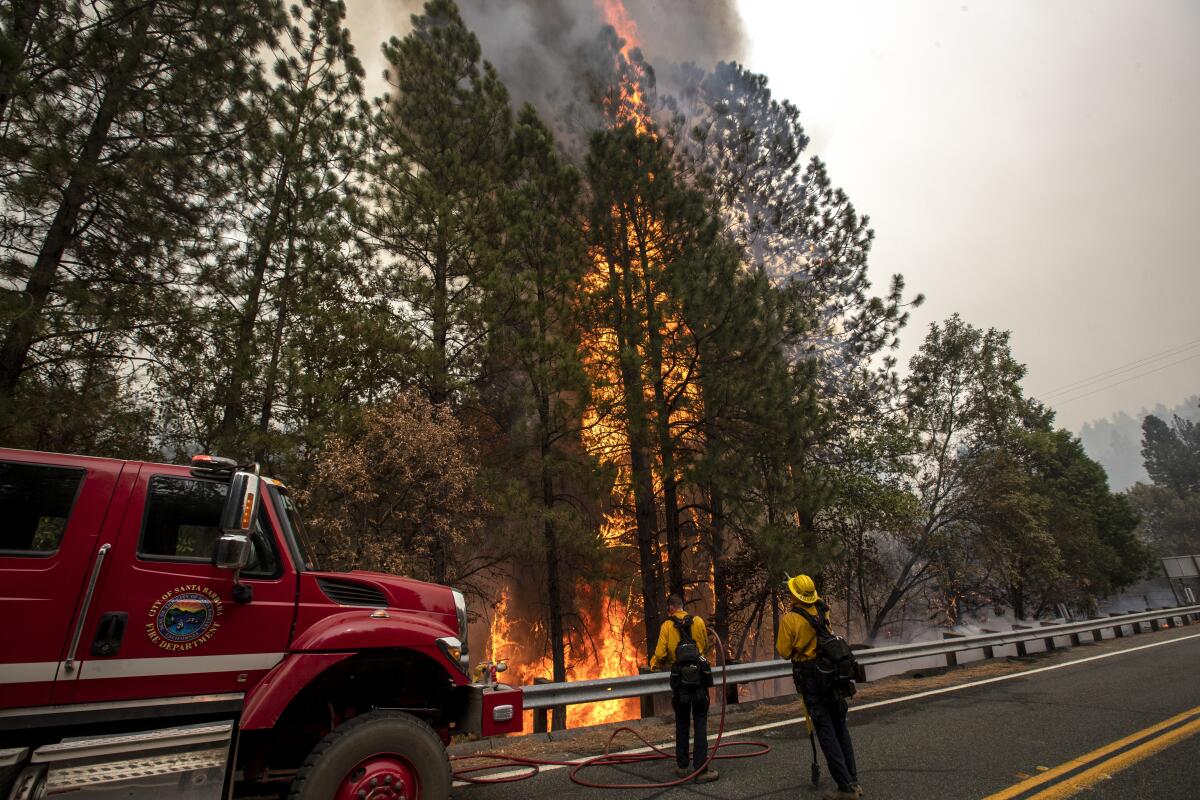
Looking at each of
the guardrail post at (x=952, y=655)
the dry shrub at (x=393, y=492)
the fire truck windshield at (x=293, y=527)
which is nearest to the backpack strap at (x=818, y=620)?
the fire truck windshield at (x=293, y=527)

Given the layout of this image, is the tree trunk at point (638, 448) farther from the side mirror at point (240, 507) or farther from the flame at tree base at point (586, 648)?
the side mirror at point (240, 507)

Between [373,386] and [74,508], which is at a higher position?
[373,386]

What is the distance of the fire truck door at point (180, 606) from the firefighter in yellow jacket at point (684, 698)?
3.33m

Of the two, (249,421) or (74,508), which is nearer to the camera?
(74,508)

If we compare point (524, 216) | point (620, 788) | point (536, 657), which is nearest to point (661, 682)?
point (620, 788)

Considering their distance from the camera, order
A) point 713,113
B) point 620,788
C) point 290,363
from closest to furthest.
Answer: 1. point 620,788
2. point 290,363
3. point 713,113

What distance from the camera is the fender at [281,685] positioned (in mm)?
3234

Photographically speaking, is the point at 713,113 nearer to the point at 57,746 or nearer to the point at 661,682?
the point at 661,682

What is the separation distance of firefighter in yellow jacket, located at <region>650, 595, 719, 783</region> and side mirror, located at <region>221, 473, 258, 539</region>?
3641 mm

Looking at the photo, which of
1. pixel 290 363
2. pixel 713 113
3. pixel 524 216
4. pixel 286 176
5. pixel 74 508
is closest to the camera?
pixel 74 508

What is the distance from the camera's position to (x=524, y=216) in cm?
1530

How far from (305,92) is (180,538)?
13146mm

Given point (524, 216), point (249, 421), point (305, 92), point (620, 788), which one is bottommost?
point (620, 788)

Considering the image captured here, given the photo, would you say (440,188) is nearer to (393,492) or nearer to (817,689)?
(393,492)
